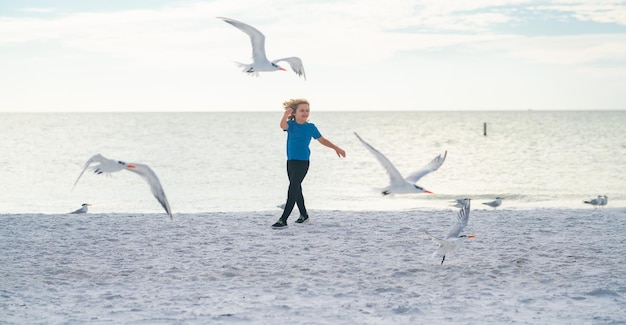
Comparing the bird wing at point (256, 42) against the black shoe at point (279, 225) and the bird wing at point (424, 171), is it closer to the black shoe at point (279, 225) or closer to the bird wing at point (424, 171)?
the bird wing at point (424, 171)

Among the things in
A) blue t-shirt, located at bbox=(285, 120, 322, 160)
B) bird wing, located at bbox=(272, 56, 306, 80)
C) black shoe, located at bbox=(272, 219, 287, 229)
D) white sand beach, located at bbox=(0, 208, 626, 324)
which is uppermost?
bird wing, located at bbox=(272, 56, 306, 80)

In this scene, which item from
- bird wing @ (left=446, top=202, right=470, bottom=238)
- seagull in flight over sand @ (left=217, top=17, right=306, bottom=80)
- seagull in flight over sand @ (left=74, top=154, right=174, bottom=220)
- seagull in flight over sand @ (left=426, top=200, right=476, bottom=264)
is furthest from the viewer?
seagull in flight over sand @ (left=217, top=17, right=306, bottom=80)

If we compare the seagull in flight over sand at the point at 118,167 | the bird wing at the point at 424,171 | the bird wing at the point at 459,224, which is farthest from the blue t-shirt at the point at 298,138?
the seagull in flight over sand at the point at 118,167

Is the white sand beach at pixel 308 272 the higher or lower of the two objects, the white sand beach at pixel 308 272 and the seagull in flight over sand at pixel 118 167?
the lower

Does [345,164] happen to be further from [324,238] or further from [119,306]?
[119,306]

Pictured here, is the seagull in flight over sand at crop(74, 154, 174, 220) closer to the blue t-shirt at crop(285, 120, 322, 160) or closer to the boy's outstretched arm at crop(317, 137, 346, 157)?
the boy's outstretched arm at crop(317, 137, 346, 157)

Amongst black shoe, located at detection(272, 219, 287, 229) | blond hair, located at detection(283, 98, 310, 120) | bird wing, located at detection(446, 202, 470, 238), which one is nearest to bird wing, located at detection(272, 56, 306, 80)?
blond hair, located at detection(283, 98, 310, 120)

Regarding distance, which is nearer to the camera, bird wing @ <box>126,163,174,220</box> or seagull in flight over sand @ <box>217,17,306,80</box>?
bird wing @ <box>126,163,174,220</box>

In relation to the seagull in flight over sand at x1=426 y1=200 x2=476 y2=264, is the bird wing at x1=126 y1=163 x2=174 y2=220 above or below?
above

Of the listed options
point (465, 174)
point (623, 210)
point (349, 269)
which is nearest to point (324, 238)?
point (349, 269)

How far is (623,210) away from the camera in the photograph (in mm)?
13609

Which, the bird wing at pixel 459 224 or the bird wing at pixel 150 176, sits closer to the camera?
the bird wing at pixel 150 176

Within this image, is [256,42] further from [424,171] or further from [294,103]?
[424,171]

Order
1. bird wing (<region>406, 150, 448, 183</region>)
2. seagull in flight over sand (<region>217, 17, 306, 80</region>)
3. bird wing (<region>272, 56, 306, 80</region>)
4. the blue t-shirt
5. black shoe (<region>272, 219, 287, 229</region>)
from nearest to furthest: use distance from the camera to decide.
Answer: bird wing (<region>406, 150, 448, 183</region>) → seagull in flight over sand (<region>217, 17, 306, 80</region>) → bird wing (<region>272, 56, 306, 80</region>) → the blue t-shirt → black shoe (<region>272, 219, 287, 229</region>)
